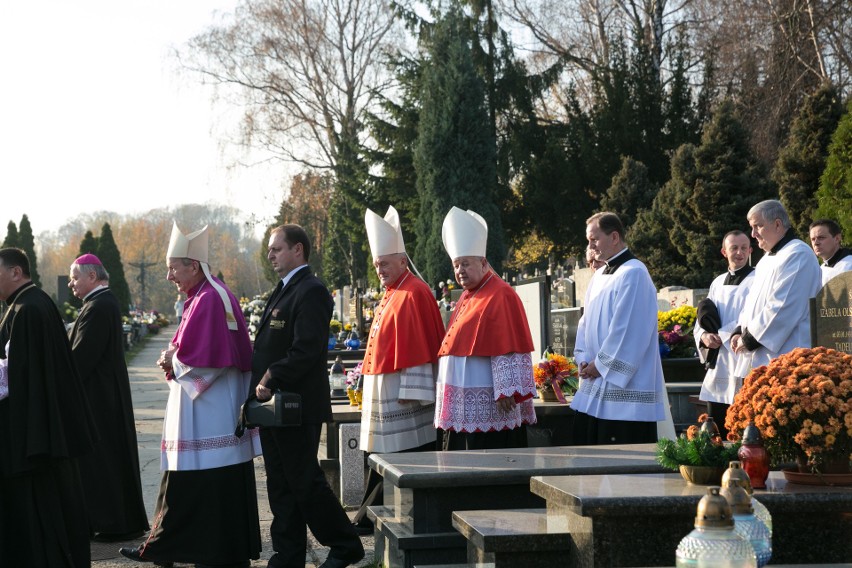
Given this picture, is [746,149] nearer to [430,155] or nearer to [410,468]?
[430,155]

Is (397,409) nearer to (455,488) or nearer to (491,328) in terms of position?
(491,328)

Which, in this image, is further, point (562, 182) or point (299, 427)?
point (562, 182)

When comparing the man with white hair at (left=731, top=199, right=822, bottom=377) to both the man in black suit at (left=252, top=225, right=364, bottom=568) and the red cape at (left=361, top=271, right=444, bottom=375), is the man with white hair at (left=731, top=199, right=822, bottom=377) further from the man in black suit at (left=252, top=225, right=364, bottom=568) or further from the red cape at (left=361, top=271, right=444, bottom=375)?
the man in black suit at (left=252, top=225, right=364, bottom=568)

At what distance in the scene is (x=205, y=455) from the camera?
21.1 feet

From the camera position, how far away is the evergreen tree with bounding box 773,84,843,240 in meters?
20.0

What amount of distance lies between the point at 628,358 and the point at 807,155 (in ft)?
49.9

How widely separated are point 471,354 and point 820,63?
20.1m

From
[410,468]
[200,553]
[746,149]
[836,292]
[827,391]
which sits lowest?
[200,553]

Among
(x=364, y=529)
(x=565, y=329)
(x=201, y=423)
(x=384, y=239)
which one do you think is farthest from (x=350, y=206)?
(x=201, y=423)

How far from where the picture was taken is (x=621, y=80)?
31344 millimetres

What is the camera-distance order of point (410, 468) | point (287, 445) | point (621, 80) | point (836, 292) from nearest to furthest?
1. point (410, 468)
2. point (287, 445)
3. point (836, 292)
4. point (621, 80)

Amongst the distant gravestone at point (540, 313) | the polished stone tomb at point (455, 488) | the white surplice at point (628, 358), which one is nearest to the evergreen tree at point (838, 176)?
the distant gravestone at point (540, 313)

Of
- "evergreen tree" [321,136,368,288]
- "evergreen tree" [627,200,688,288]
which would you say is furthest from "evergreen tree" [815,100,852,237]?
"evergreen tree" [321,136,368,288]

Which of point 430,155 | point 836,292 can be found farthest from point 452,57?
point 836,292
